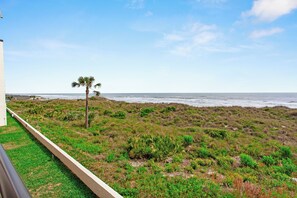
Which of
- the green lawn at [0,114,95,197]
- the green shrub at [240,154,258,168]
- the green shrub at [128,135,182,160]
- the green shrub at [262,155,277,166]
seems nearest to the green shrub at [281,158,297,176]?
the green shrub at [262,155,277,166]

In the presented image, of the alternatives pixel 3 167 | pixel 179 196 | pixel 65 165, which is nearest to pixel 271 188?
pixel 179 196

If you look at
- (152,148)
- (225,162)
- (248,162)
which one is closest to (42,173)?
(152,148)

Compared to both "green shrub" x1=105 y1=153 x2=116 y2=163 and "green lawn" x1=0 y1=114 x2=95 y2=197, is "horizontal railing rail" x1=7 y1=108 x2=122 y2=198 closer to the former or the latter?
"green lawn" x1=0 y1=114 x2=95 y2=197

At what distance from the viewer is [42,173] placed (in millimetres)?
5836

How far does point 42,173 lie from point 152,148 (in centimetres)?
385

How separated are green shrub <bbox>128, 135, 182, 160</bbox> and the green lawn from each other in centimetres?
270

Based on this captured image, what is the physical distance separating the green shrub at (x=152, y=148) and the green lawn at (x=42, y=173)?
2704 mm

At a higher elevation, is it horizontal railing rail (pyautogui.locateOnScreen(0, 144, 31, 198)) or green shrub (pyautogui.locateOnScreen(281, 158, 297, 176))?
horizontal railing rail (pyautogui.locateOnScreen(0, 144, 31, 198))

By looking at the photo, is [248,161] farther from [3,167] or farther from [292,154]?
[3,167]

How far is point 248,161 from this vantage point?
7.85 m

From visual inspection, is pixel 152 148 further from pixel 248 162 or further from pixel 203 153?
pixel 248 162

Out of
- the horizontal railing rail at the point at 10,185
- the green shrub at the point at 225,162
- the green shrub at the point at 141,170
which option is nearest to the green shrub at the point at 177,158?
the green shrub at the point at 225,162

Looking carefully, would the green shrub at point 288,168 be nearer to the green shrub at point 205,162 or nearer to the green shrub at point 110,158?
the green shrub at point 205,162

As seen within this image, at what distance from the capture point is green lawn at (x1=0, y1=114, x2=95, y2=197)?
4730mm
